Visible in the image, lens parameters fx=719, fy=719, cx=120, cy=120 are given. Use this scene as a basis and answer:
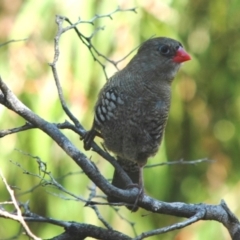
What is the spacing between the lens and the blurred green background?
168 inches

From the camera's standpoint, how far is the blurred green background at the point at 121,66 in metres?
4.27

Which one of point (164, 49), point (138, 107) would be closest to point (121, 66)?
point (164, 49)

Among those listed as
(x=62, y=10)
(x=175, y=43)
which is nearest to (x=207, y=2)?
(x=62, y=10)

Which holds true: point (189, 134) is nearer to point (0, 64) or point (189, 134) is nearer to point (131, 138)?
point (0, 64)

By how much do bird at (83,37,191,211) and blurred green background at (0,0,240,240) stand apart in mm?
1018

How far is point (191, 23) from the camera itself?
5098mm

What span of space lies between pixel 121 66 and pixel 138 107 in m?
1.14

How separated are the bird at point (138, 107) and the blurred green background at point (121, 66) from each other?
1018 mm

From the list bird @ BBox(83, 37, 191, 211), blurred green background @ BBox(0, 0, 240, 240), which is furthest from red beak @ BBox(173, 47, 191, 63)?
blurred green background @ BBox(0, 0, 240, 240)

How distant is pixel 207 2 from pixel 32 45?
138 cm

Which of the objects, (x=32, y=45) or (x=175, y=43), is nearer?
(x=175, y=43)

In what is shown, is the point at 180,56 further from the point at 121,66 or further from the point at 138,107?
the point at 121,66

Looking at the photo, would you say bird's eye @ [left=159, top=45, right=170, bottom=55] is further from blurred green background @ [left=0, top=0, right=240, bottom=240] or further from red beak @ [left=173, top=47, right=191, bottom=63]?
blurred green background @ [left=0, top=0, right=240, bottom=240]

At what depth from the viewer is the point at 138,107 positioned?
3107 millimetres
